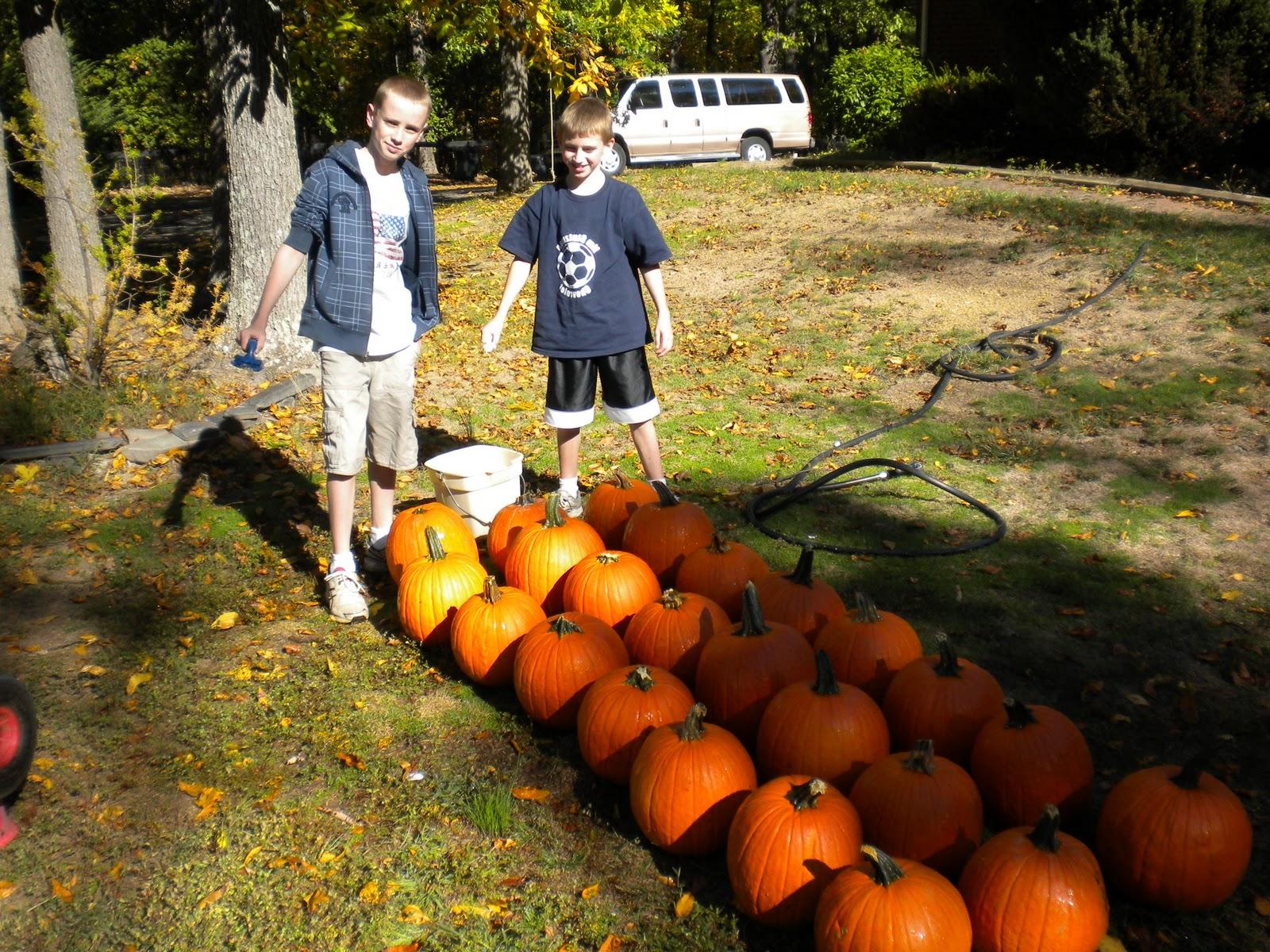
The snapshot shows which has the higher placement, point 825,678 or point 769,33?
point 769,33

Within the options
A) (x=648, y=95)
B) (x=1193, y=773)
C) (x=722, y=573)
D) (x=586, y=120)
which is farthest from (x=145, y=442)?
(x=648, y=95)

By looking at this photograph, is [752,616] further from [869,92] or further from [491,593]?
[869,92]

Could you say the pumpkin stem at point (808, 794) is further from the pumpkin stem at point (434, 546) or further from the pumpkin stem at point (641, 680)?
the pumpkin stem at point (434, 546)

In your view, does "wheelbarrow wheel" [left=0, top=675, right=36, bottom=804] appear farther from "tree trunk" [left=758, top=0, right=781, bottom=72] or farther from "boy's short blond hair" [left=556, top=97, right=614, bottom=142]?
"tree trunk" [left=758, top=0, right=781, bottom=72]

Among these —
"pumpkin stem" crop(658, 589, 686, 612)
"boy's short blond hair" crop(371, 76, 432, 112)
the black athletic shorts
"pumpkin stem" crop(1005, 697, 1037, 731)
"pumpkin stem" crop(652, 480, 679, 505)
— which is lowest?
"pumpkin stem" crop(1005, 697, 1037, 731)

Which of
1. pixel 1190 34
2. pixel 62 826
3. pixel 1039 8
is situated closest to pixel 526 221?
pixel 62 826

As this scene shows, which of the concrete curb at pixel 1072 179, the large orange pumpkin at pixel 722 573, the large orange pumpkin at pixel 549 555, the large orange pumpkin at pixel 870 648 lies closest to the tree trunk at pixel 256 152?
the large orange pumpkin at pixel 549 555

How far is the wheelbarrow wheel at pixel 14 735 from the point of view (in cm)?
288

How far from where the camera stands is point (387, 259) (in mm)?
4125

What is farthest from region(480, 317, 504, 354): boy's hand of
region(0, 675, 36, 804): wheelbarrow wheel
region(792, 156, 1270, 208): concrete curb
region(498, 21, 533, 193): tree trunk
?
region(498, 21, 533, 193): tree trunk

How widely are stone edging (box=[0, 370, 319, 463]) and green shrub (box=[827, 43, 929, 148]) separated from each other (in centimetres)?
1473

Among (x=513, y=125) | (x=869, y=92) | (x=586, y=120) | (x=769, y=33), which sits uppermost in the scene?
(x=769, y=33)

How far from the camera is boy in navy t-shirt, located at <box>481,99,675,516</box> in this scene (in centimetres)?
450

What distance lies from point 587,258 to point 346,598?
1.78m
